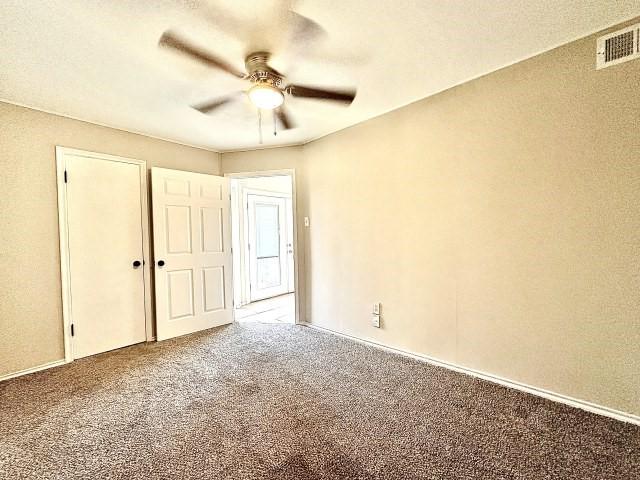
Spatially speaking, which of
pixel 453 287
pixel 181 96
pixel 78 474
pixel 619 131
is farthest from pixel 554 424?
pixel 181 96

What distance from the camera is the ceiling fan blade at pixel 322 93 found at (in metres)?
2.18

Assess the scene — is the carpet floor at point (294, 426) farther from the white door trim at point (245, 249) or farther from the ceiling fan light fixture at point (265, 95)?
the white door trim at point (245, 249)

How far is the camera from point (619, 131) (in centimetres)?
180

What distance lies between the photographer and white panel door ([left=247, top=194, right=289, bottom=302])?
562 cm

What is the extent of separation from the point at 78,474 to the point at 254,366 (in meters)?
1.39

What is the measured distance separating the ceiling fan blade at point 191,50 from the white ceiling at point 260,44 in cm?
4

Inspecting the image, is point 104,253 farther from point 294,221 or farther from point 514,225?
point 514,225

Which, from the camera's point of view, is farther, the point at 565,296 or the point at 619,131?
the point at 565,296

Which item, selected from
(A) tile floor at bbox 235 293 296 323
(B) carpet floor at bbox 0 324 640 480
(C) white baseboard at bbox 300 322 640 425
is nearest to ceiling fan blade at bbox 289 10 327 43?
(B) carpet floor at bbox 0 324 640 480

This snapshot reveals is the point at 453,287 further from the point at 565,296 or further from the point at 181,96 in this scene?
the point at 181,96

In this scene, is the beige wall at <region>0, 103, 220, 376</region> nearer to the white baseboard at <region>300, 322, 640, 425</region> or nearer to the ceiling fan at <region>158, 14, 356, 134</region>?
the ceiling fan at <region>158, 14, 356, 134</region>

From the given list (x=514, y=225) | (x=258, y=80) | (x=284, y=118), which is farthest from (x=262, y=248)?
(x=514, y=225)

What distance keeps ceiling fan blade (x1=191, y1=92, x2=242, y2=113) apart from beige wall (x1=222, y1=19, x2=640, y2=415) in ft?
4.68

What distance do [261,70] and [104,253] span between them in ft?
8.20
